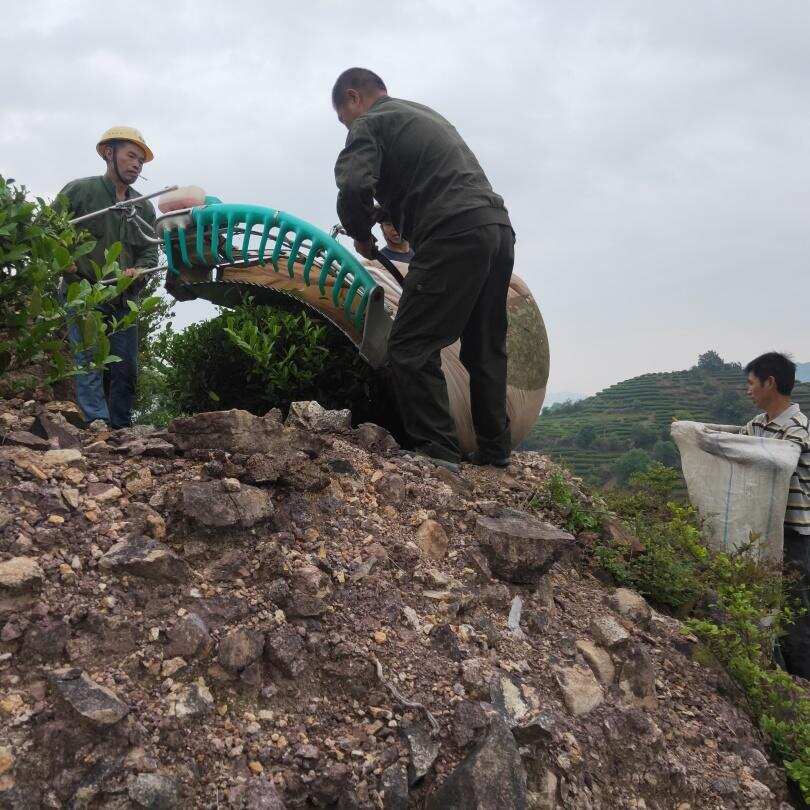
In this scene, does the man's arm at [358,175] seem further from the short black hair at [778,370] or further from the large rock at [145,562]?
the short black hair at [778,370]

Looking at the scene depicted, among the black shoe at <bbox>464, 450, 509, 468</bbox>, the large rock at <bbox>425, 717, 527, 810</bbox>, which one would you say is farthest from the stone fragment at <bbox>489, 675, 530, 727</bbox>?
the black shoe at <bbox>464, 450, 509, 468</bbox>

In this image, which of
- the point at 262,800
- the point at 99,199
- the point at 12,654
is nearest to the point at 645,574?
the point at 262,800

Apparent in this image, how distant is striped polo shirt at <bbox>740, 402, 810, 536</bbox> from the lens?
4102 millimetres

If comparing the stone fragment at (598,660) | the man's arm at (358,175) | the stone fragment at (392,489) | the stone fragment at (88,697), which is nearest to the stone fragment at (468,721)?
the stone fragment at (598,660)

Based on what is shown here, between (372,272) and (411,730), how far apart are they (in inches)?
110

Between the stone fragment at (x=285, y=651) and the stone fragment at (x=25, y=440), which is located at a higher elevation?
the stone fragment at (x=25, y=440)

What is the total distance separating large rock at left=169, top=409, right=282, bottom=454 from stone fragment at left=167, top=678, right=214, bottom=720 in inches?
43.0

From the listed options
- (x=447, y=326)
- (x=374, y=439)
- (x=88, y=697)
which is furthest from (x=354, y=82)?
(x=88, y=697)

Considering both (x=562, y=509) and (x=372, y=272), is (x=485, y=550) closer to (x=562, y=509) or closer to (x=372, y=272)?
(x=562, y=509)

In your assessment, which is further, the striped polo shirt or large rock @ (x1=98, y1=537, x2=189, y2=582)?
the striped polo shirt

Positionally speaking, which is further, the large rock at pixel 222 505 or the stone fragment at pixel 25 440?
the stone fragment at pixel 25 440

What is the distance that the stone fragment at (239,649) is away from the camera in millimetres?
1994

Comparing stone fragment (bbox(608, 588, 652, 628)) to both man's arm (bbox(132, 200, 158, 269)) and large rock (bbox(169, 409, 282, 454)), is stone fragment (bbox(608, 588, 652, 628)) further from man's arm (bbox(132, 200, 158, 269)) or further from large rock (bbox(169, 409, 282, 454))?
man's arm (bbox(132, 200, 158, 269))

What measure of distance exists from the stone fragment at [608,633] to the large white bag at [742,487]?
1606mm
